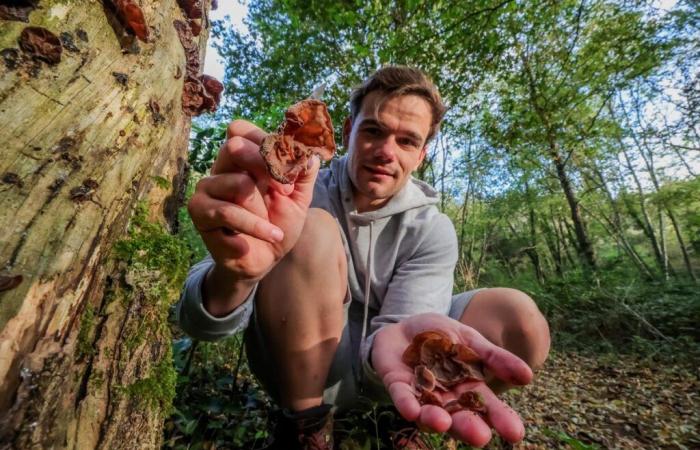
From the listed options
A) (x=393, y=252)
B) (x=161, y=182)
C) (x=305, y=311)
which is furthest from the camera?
(x=393, y=252)

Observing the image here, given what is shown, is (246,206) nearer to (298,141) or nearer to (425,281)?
(298,141)

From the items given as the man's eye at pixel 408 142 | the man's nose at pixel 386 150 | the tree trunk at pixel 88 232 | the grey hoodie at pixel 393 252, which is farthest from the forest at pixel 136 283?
the man's eye at pixel 408 142

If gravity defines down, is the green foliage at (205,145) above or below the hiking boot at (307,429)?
above

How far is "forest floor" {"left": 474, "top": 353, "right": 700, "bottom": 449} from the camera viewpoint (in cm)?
320

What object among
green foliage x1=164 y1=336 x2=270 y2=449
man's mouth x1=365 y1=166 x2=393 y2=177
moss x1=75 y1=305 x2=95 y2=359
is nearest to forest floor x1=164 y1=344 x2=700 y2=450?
green foliage x1=164 y1=336 x2=270 y2=449

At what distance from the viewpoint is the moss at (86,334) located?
99 cm

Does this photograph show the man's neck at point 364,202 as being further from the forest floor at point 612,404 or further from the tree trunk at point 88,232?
the forest floor at point 612,404

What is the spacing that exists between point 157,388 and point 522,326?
71.2 inches

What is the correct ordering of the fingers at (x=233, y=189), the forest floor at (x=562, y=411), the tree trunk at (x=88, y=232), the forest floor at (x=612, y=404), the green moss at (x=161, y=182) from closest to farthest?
the tree trunk at (x=88, y=232), the fingers at (x=233, y=189), the green moss at (x=161, y=182), the forest floor at (x=562, y=411), the forest floor at (x=612, y=404)

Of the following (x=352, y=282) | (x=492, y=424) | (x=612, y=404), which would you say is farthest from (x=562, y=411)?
(x=492, y=424)

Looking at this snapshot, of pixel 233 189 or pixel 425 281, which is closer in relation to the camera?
pixel 233 189

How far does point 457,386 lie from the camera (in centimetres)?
137

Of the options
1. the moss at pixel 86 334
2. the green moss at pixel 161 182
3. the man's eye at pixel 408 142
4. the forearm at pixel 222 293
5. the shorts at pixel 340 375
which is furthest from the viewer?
the man's eye at pixel 408 142

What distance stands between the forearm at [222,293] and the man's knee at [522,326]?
146cm
